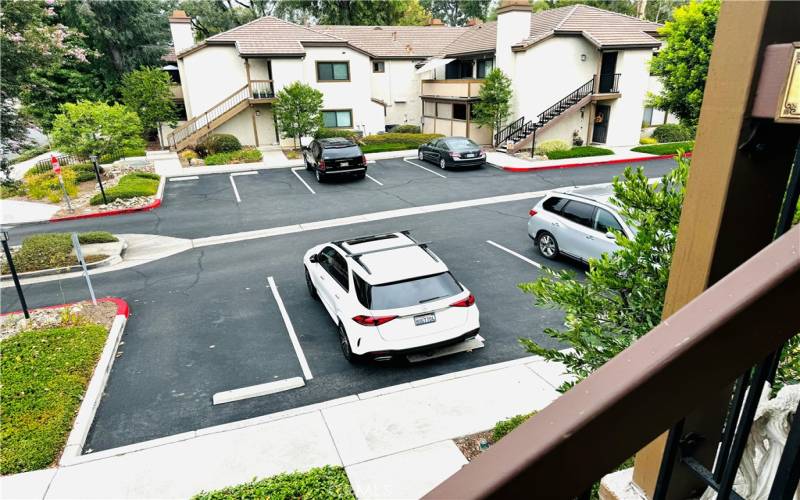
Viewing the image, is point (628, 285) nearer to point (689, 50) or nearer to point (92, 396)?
point (92, 396)

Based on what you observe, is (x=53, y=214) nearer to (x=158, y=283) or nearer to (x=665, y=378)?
(x=158, y=283)

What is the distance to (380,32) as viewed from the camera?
40375 mm

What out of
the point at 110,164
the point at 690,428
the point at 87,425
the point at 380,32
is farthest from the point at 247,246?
the point at 380,32

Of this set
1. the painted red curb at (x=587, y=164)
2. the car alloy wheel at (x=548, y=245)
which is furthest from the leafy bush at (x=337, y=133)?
the car alloy wheel at (x=548, y=245)

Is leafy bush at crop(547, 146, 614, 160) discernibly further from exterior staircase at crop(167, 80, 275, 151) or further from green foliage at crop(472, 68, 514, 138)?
exterior staircase at crop(167, 80, 275, 151)

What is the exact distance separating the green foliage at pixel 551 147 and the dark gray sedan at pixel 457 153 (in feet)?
15.9

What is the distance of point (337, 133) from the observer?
32250 mm

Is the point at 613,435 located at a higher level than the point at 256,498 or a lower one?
higher

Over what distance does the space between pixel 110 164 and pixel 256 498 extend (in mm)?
30333

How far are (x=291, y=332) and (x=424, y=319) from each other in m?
3.03

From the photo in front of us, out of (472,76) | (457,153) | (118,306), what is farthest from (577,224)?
(472,76)

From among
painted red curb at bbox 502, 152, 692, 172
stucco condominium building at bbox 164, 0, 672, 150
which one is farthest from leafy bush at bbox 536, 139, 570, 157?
painted red curb at bbox 502, 152, 692, 172

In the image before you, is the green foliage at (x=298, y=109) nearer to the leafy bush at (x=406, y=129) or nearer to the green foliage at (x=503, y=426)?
the leafy bush at (x=406, y=129)

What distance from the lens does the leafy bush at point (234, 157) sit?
2823 cm
